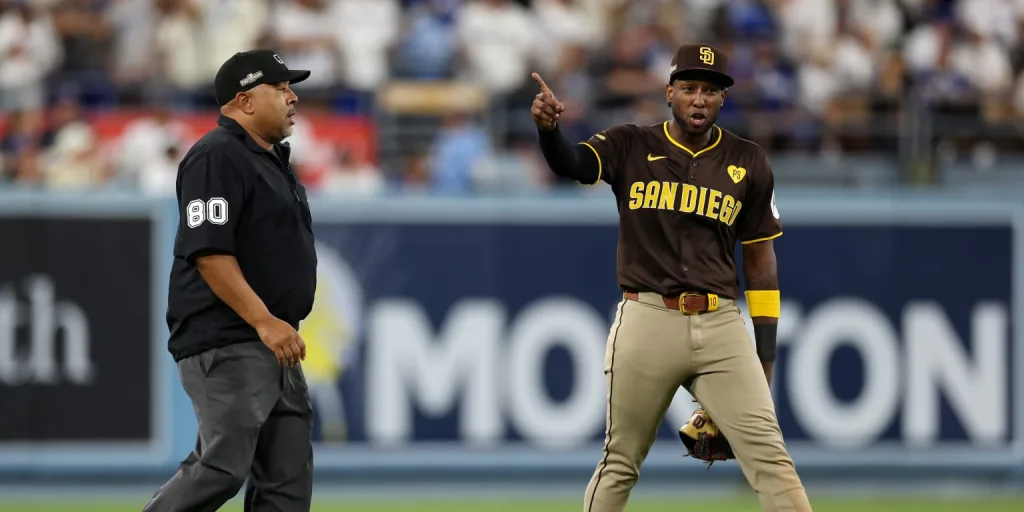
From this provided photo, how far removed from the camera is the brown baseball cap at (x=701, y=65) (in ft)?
19.5

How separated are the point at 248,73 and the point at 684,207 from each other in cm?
188

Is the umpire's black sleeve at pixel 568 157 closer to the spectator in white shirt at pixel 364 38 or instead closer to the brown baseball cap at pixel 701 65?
the brown baseball cap at pixel 701 65

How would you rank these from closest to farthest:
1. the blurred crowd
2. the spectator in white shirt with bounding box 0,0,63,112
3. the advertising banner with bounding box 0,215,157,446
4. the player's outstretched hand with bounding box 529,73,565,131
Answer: the player's outstretched hand with bounding box 529,73,565,131 → the advertising banner with bounding box 0,215,157,446 → the blurred crowd → the spectator in white shirt with bounding box 0,0,63,112

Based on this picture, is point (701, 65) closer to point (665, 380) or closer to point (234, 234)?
point (665, 380)

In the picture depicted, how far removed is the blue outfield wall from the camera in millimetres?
10266

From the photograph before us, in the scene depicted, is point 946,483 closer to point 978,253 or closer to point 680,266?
point 978,253

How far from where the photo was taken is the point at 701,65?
593cm

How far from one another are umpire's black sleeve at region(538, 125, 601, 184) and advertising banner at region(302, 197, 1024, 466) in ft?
14.8

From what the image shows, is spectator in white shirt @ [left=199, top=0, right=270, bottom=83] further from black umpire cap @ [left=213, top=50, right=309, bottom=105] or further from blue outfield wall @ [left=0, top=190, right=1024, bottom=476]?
black umpire cap @ [left=213, top=50, right=309, bottom=105]

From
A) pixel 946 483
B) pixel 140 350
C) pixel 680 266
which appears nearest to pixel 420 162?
pixel 140 350

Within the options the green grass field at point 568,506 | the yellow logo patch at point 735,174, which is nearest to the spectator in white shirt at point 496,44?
the green grass field at point 568,506

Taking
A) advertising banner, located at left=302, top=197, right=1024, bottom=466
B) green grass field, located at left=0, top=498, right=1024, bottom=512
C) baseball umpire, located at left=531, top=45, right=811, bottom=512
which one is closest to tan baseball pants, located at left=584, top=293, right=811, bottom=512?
baseball umpire, located at left=531, top=45, right=811, bottom=512

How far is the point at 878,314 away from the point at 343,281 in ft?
13.0

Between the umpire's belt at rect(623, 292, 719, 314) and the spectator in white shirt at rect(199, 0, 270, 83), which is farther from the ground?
the spectator in white shirt at rect(199, 0, 270, 83)
